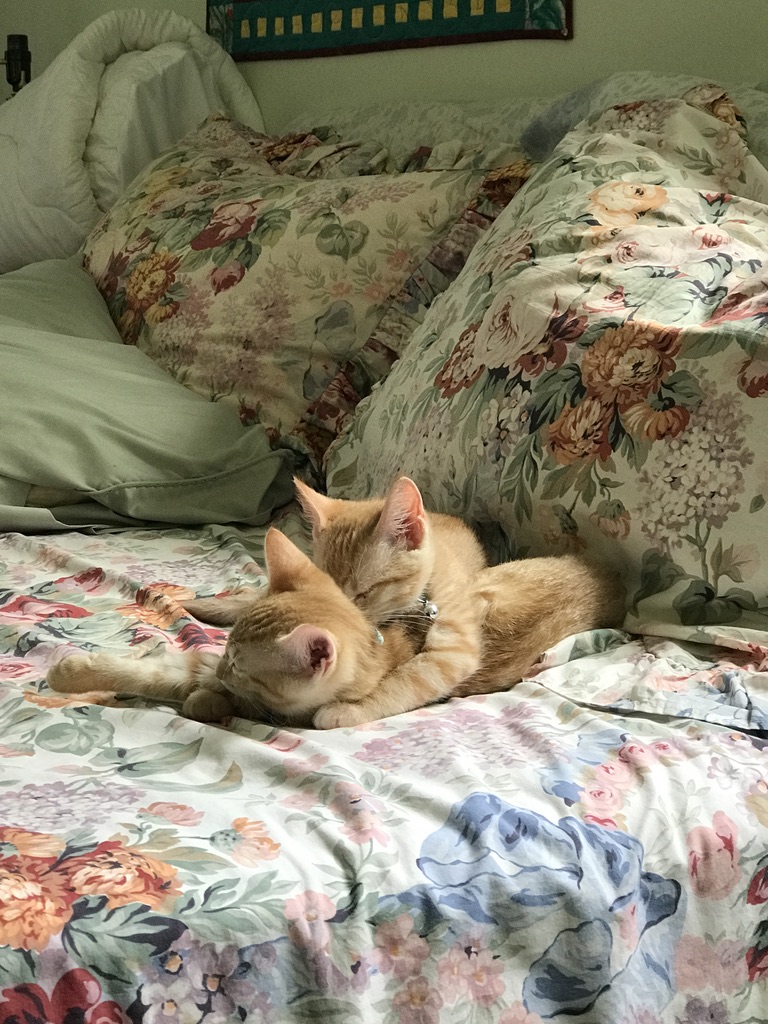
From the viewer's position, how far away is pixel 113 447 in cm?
146

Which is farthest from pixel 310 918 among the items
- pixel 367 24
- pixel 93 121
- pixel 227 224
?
pixel 93 121

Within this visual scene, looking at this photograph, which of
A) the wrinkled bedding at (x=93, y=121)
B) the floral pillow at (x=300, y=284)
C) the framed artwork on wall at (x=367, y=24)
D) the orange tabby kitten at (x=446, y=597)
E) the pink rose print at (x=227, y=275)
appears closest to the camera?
the orange tabby kitten at (x=446, y=597)

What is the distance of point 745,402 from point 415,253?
2.40ft

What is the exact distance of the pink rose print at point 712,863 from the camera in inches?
29.3

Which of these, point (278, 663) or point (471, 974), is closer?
point (471, 974)

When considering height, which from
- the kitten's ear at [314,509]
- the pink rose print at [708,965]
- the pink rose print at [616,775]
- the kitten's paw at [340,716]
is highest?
the kitten's ear at [314,509]

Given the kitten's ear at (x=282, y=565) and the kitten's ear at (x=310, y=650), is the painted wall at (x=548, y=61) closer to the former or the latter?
the kitten's ear at (x=282, y=565)

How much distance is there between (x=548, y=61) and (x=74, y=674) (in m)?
1.53

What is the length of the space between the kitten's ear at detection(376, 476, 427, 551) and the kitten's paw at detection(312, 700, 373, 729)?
17cm

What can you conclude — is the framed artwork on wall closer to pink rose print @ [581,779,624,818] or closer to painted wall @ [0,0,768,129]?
painted wall @ [0,0,768,129]

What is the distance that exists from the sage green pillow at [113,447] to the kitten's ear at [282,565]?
0.52 meters

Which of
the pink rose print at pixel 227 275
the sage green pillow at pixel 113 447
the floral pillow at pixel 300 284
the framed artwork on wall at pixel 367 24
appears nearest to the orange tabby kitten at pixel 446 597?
the sage green pillow at pixel 113 447

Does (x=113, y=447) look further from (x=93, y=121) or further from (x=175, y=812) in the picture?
(x=93, y=121)

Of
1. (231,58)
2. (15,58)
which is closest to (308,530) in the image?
(231,58)
